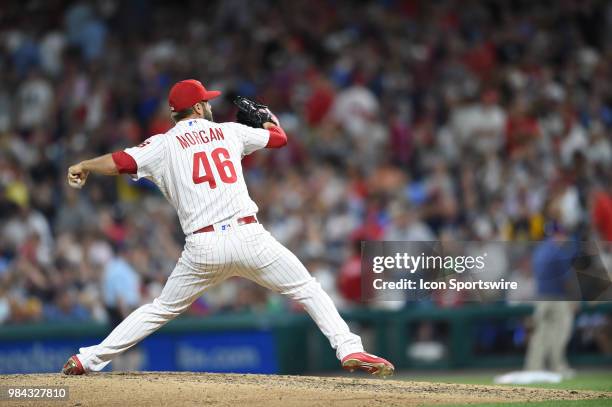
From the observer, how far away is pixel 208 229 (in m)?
7.49

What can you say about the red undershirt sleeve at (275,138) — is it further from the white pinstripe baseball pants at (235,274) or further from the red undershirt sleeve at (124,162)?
the red undershirt sleeve at (124,162)

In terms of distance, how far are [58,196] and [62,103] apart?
1692mm

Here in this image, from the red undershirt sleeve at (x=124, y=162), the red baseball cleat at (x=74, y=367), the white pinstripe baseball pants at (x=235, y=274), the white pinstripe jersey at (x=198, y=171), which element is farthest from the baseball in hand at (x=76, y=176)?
the red baseball cleat at (x=74, y=367)

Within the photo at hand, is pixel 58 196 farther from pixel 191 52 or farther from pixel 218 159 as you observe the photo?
pixel 218 159

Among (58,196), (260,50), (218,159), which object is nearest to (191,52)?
(260,50)

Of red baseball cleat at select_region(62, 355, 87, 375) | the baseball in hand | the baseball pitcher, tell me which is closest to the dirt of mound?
red baseball cleat at select_region(62, 355, 87, 375)

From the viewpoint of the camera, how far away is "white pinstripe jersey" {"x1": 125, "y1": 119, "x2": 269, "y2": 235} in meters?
7.49

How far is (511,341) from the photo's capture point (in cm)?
1336

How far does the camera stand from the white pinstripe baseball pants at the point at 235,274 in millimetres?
7457

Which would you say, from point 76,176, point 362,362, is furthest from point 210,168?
point 362,362

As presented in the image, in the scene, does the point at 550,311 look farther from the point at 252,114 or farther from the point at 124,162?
the point at 124,162

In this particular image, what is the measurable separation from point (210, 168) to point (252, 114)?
2.35ft

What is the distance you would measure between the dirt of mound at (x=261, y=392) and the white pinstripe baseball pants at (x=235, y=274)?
0.30m

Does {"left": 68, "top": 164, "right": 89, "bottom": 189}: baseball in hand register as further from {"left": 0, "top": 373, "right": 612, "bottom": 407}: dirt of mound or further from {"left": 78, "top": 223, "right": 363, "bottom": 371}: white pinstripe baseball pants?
{"left": 0, "top": 373, "right": 612, "bottom": 407}: dirt of mound
